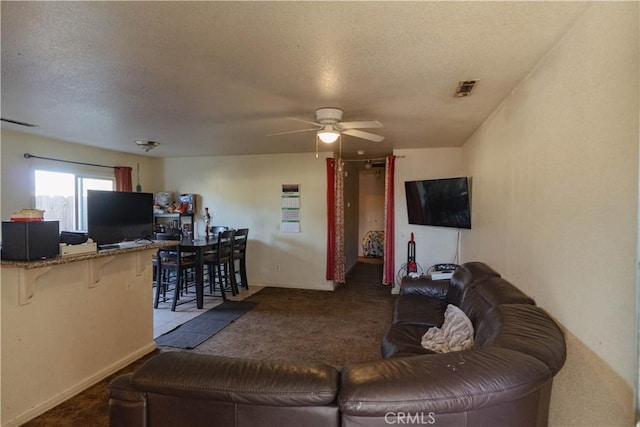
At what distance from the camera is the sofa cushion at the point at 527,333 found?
53.1 inches

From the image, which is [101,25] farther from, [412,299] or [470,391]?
[412,299]

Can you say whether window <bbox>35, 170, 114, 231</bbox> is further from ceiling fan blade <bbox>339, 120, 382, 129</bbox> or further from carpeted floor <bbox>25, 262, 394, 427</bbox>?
ceiling fan blade <bbox>339, 120, 382, 129</bbox>

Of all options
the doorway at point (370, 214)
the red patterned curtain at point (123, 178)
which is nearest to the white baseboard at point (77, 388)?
the red patterned curtain at point (123, 178)

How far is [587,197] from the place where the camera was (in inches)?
55.6

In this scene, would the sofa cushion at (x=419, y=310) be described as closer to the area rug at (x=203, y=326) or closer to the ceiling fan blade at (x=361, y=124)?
the ceiling fan blade at (x=361, y=124)

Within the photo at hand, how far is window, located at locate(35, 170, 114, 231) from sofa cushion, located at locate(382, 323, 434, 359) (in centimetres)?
476

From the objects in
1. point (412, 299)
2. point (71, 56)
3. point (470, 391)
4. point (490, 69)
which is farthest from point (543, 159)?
point (71, 56)

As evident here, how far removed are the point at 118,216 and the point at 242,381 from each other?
256 centimetres

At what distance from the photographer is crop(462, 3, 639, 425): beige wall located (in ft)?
3.82

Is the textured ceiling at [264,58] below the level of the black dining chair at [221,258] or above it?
above

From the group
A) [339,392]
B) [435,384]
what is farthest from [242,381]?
[435,384]

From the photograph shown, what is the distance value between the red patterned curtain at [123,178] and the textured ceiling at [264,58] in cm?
202

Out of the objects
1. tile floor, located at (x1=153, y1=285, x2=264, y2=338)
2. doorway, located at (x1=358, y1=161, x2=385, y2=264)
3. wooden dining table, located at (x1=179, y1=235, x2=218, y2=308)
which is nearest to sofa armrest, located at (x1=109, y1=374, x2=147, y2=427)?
tile floor, located at (x1=153, y1=285, x2=264, y2=338)

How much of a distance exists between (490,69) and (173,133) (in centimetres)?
354
